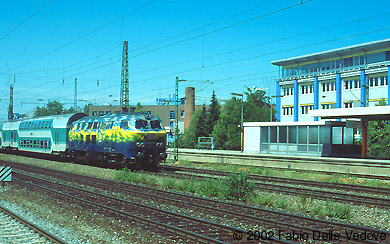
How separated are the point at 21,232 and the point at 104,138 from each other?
1541cm

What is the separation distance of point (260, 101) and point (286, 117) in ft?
75.7

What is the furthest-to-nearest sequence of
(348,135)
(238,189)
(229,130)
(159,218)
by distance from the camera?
(229,130) → (348,135) → (238,189) → (159,218)

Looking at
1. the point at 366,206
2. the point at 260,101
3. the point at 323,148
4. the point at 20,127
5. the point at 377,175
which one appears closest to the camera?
the point at 366,206

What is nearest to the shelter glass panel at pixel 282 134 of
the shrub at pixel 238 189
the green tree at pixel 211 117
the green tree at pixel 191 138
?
the shrub at pixel 238 189

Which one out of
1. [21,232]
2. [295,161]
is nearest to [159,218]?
[21,232]

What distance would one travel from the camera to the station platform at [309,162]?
23.4 m

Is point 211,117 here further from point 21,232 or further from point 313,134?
point 21,232

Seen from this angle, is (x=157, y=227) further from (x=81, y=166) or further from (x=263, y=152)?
(x=263, y=152)

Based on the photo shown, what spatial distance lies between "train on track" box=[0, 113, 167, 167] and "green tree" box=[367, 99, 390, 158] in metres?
26.1

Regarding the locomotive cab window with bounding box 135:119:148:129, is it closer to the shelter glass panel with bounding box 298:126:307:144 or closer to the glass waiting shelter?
the glass waiting shelter

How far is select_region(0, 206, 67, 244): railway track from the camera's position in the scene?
9133 mm

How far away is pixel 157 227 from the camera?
1028 cm

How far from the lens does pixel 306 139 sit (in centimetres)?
3103

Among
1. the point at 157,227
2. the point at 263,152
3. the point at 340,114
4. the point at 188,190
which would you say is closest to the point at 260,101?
the point at 263,152
